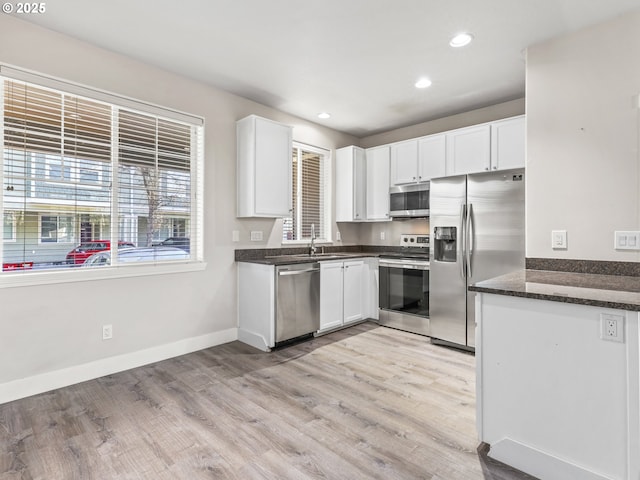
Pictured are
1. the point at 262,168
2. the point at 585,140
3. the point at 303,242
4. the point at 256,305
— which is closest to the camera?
the point at 585,140

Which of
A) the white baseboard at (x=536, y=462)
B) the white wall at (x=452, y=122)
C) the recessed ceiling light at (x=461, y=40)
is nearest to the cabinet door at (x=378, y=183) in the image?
the white wall at (x=452, y=122)

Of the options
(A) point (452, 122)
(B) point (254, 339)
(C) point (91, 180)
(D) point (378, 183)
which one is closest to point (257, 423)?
(B) point (254, 339)

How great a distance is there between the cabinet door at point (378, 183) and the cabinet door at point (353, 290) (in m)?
0.79

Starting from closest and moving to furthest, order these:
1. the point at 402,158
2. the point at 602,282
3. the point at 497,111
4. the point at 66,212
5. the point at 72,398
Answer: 1. the point at 602,282
2. the point at 72,398
3. the point at 66,212
4. the point at 497,111
5. the point at 402,158

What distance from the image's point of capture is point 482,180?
335 centimetres

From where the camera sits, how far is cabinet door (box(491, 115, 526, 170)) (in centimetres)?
339

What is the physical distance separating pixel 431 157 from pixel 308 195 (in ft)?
5.54

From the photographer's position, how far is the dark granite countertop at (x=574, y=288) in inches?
57.2

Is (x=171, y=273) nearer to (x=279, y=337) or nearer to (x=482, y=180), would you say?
(x=279, y=337)

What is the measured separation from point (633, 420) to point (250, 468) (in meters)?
1.74

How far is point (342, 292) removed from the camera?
4168 mm

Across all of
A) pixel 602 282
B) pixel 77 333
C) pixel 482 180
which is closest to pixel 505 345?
pixel 602 282

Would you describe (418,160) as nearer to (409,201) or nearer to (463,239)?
(409,201)

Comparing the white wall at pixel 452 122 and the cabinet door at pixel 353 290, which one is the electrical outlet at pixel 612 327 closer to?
the cabinet door at pixel 353 290
